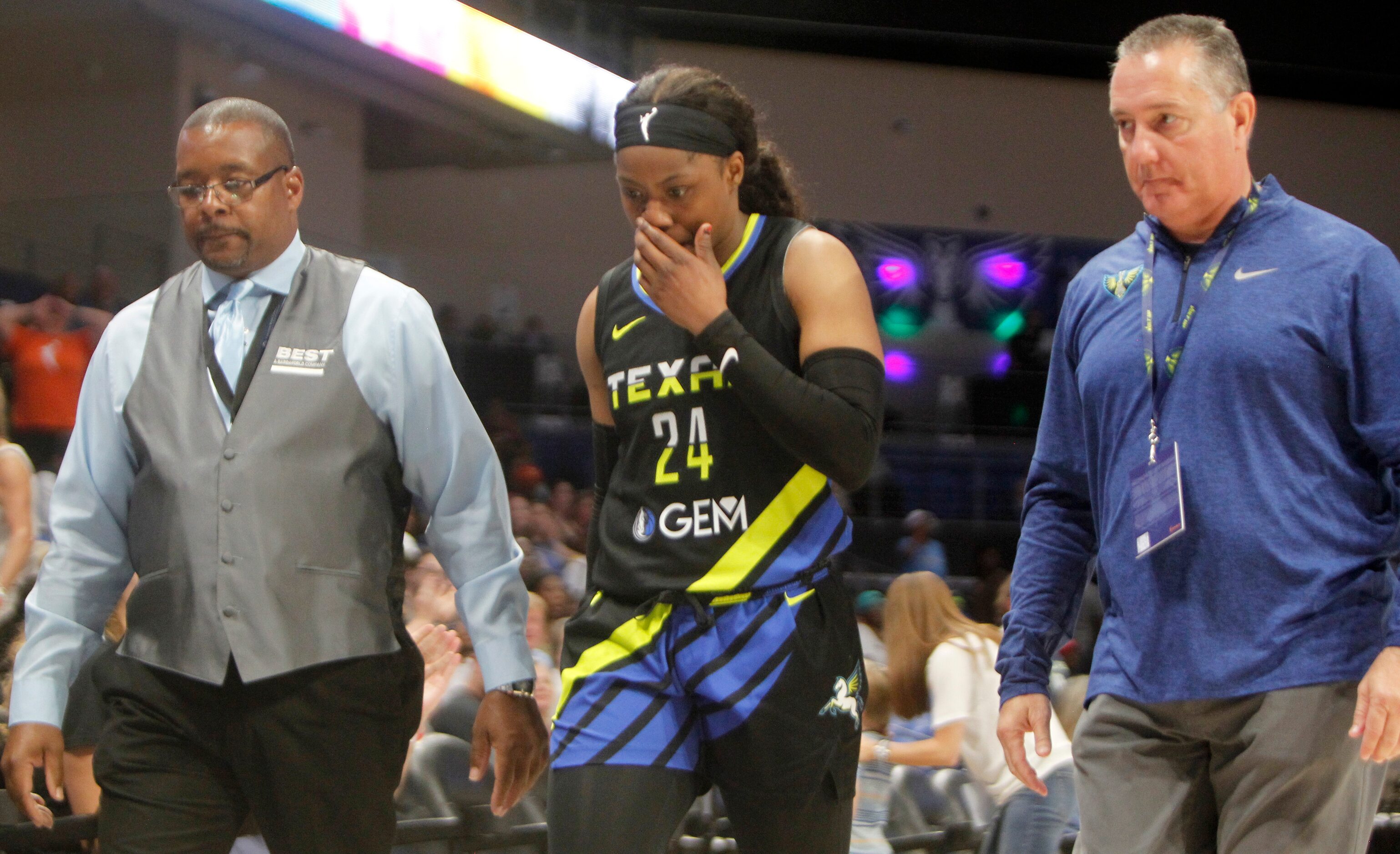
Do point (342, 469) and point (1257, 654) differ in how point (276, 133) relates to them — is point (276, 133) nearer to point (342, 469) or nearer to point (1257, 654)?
point (342, 469)

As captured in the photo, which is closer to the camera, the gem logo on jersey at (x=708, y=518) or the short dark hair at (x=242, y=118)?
the gem logo on jersey at (x=708, y=518)

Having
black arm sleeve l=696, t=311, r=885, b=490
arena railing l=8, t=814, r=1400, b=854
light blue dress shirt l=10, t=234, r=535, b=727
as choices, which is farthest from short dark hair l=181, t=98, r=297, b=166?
arena railing l=8, t=814, r=1400, b=854

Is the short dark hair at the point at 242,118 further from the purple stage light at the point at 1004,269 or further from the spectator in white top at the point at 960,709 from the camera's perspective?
the purple stage light at the point at 1004,269

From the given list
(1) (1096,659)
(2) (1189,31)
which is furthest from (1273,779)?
(2) (1189,31)

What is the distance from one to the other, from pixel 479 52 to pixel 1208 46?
27.3 feet

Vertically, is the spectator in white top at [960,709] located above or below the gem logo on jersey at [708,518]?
below

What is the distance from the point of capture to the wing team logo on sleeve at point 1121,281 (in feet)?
6.36

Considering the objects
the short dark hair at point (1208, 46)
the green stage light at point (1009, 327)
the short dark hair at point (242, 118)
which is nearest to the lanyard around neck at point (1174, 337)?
the short dark hair at point (1208, 46)

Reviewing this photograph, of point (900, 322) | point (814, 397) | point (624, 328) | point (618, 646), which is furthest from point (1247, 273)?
point (900, 322)

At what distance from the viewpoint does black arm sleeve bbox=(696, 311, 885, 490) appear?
173cm

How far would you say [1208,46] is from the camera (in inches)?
72.4

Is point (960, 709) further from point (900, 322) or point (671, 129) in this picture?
point (900, 322)

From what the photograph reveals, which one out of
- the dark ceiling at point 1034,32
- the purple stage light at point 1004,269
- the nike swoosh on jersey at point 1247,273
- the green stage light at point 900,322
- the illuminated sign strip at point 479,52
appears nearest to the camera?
the nike swoosh on jersey at point 1247,273

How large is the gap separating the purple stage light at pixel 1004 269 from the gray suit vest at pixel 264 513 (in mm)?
10692
